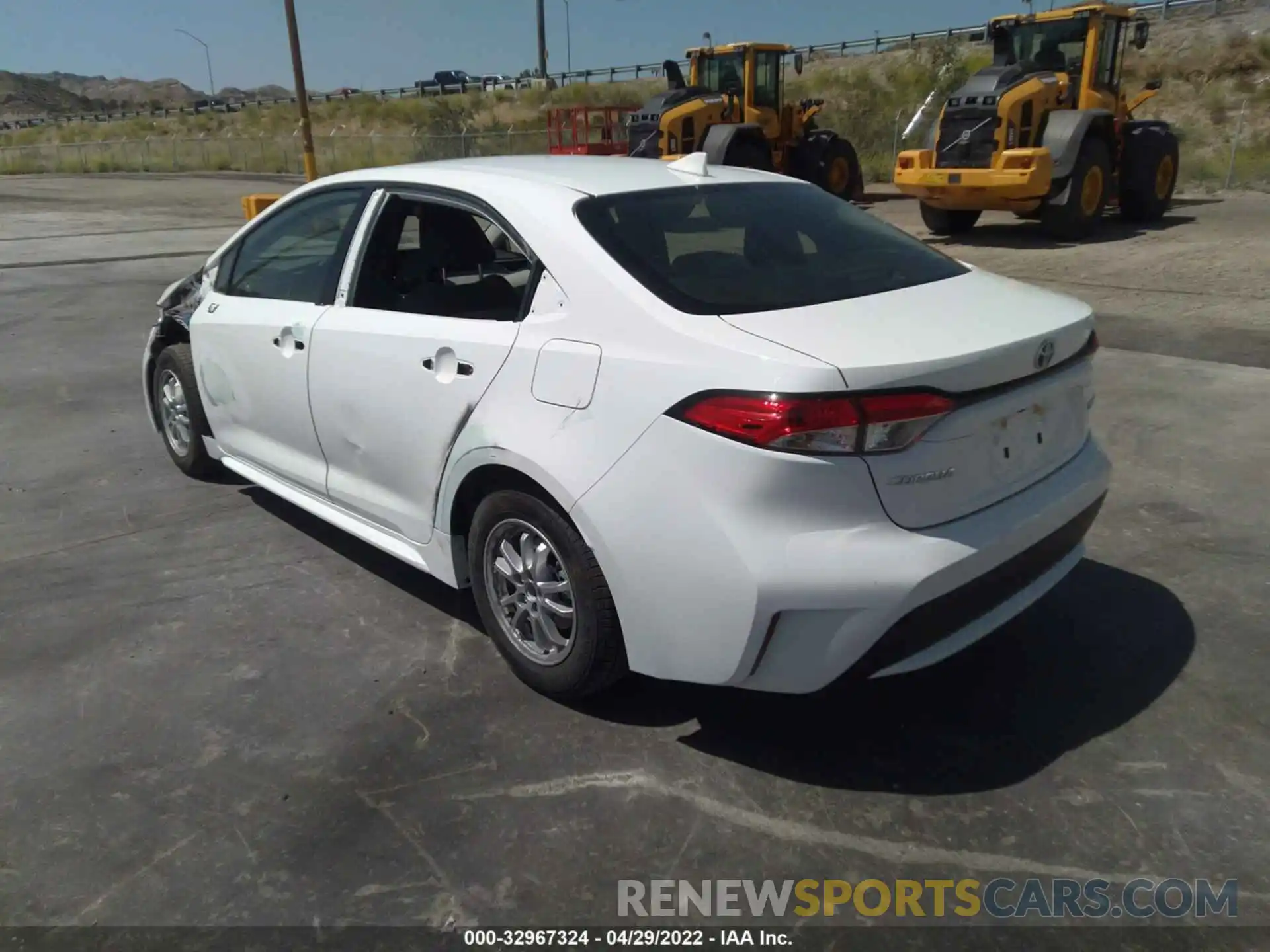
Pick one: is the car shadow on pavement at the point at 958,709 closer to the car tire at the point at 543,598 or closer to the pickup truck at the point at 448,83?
the car tire at the point at 543,598

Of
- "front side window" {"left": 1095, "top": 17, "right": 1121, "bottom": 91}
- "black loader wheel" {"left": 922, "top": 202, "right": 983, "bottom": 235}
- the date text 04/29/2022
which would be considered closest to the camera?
the date text 04/29/2022

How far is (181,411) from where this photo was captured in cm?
525

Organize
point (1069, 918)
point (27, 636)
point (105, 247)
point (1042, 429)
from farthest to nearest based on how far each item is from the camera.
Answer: point (105, 247), point (27, 636), point (1042, 429), point (1069, 918)

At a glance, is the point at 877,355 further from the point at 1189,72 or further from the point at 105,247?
the point at 1189,72

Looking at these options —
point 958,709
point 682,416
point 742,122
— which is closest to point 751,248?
point 682,416

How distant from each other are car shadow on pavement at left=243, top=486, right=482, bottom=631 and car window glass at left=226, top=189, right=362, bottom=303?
1.09m

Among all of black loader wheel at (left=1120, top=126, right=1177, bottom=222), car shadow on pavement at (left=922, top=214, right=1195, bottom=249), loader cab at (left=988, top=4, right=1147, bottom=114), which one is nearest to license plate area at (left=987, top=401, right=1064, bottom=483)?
car shadow on pavement at (left=922, top=214, right=1195, bottom=249)

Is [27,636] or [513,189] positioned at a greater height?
[513,189]

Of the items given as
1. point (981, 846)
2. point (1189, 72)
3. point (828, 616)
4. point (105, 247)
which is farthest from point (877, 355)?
point (1189, 72)

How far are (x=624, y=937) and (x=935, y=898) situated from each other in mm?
→ 768

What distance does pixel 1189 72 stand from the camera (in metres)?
32.2

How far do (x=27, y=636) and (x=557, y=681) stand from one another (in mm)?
2145

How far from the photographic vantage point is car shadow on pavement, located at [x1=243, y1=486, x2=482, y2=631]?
13.2ft

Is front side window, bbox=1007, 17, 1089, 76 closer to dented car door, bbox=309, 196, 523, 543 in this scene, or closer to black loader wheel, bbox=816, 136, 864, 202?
black loader wheel, bbox=816, 136, 864, 202
